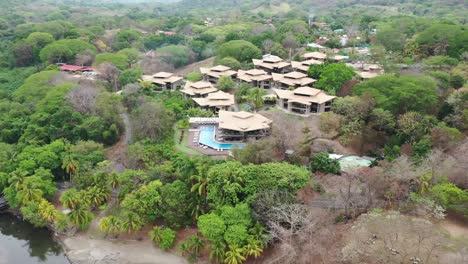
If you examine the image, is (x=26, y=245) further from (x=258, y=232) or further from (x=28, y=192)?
(x=258, y=232)

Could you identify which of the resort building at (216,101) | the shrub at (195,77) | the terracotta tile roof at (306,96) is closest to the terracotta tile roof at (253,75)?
the resort building at (216,101)

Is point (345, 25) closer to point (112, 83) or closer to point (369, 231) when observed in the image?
point (112, 83)

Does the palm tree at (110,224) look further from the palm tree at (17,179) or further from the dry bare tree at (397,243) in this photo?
the dry bare tree at (397,243)

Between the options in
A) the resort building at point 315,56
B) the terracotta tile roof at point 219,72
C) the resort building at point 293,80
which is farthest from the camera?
the resort building at point 315,56

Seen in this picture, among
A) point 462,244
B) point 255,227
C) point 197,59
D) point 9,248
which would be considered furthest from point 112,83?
point 462,244

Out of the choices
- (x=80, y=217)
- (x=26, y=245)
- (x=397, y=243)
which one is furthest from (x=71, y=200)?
(x=397, y=243)

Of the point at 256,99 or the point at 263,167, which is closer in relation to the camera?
the point at 263,167
